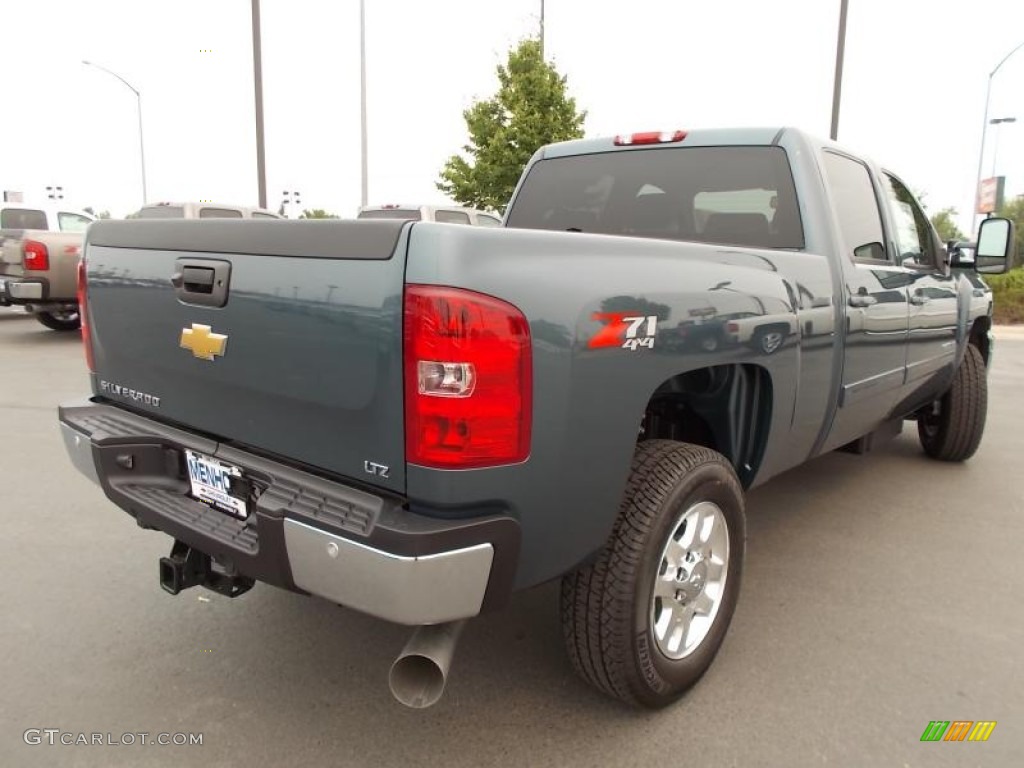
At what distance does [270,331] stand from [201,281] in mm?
337

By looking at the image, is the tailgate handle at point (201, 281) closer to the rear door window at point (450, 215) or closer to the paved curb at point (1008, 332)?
the rear door window at point (450, 215)

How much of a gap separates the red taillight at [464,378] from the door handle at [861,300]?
195 centimetres

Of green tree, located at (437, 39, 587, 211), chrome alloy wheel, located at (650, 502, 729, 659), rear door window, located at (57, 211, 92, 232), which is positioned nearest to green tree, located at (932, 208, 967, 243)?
green tree, located at (437, 39, 587, 211)

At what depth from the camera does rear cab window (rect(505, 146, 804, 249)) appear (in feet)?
10.6

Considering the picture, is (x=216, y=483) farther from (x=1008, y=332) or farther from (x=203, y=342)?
(x=1008, y=332)

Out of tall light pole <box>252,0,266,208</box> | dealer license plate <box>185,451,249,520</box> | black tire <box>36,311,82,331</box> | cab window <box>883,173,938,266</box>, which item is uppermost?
tall light pole <box>252,0,266,208</box>

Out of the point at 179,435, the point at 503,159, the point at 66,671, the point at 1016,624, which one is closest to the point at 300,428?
the point at 179,435

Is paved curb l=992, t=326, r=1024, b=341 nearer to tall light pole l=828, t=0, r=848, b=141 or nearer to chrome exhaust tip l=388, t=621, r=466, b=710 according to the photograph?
tall light pole l=828, t=0, r=848, b=141

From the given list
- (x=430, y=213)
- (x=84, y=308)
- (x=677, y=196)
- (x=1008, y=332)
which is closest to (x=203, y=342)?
(x=84, y=308)

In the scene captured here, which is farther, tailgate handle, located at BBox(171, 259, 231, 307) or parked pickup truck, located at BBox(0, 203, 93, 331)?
parked pickup truck, located at BBox(0, 203, 93, 331)

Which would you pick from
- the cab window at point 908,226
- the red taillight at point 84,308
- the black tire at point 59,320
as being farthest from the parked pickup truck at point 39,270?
the cab window at point 908,226

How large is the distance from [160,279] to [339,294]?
84 centimetres

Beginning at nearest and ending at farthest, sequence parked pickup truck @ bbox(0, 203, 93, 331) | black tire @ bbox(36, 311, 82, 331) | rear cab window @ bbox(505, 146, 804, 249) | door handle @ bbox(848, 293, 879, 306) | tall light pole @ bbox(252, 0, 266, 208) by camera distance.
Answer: door handle @ bbox(848, 293, 879, 306) → rear cab window @ bbox(505, 146, 804, 249) → parked pickup truck @ bbox(0, 203, 93, 331) → black tire @ bbox(36, 311, 82, 331) → tall light pole @ bbox(252, 0, 266, 208)

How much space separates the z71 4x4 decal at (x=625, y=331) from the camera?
1910mm
